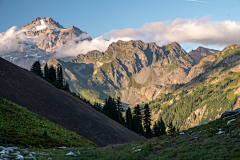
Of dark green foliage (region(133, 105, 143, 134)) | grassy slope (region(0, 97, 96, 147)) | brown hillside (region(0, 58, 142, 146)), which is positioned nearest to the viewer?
grassy slope (region(0, 97, 96, 147))

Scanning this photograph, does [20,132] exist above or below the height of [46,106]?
below

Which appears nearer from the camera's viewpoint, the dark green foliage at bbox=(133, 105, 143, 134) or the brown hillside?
the brown hillside

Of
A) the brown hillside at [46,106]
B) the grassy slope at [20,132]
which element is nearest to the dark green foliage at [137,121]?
the brown hillside at [46,106]

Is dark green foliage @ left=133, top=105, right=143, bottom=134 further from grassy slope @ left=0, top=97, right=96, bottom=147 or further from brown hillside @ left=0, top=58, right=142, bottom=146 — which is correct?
grassy slope @ left=0, top=97, right=96, bottom=147

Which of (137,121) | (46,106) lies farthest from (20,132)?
(137,121)

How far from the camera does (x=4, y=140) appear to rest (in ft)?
59.4

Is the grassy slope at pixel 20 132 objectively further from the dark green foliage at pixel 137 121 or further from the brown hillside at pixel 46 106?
the dark green foliage at pixel 137 121

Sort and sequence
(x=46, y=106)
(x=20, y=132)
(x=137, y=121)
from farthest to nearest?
(x=137, y=121) → (x=46, y=106) → (x=20, y=132)

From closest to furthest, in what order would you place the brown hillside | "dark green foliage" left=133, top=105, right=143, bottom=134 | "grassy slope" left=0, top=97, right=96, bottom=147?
"grassy slope" left=0, top=97, right=96, bottom=147, the brown hillside, "dark green foliage" left=133, top=105, right=143, bottom=134

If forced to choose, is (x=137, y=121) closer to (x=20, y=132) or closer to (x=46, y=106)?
(x=46, y=106)

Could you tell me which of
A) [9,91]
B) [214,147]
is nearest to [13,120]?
[9,91]

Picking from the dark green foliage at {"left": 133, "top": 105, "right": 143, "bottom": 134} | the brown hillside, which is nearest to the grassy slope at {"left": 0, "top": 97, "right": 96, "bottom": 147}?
the brown hillside

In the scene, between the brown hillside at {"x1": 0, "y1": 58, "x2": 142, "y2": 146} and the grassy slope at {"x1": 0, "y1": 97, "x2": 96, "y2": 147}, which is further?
the brown hillside at {"x1": 0, "y1": 58, "x2": 142, "y2": 146}

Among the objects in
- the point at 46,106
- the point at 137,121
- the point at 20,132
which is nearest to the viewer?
the point at 20,132
